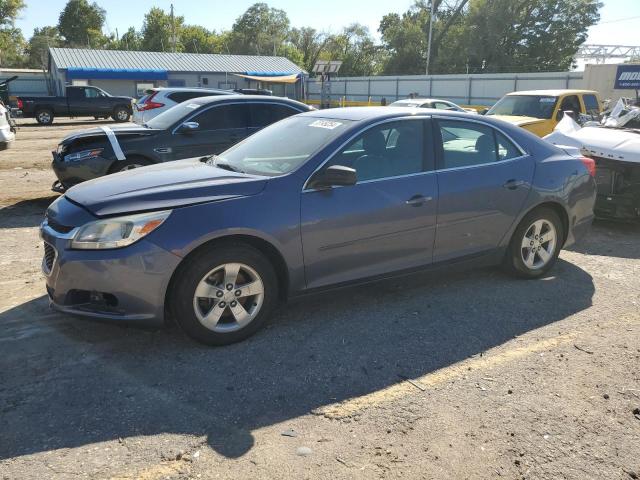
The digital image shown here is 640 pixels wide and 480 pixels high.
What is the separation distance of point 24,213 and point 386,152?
5857 mm

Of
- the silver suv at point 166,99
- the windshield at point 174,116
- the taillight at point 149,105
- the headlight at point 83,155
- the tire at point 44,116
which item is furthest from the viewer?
the tire at point 44,116

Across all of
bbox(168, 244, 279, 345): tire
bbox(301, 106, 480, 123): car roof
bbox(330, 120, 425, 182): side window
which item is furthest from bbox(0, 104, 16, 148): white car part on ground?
bbox(330, 120, 425, 182): side window

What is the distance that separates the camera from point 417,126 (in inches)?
180

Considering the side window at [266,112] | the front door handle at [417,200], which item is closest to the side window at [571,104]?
the side window at [266,112]

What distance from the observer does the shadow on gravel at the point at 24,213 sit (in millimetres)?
7266

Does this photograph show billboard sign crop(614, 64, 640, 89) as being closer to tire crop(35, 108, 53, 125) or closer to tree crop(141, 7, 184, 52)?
tire crop(35, 108, 53, 125)

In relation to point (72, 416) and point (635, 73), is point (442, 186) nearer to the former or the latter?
point (72, 416)

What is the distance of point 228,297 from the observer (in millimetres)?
3752

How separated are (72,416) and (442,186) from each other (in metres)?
3.14

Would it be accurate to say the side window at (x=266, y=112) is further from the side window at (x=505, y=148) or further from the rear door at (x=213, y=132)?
the side window at (x=505, y=148)

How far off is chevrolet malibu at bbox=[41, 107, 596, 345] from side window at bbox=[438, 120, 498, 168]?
0.01 m

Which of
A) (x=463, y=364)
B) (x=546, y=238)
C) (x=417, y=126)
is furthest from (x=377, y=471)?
(x=546, y=238)

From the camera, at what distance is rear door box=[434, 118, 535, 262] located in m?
4.58

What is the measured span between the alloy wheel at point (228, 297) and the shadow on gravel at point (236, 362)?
0.62 feet
